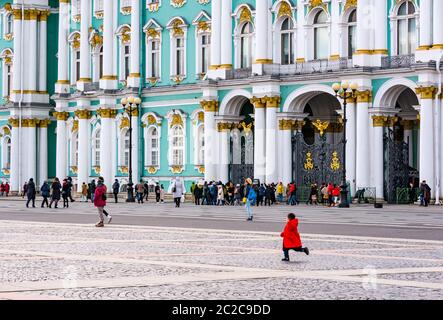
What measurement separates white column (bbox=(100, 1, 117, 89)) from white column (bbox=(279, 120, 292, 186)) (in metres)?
15.7

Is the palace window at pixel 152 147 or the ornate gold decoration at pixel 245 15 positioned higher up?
the ornate gold decoration at pixel 245 15

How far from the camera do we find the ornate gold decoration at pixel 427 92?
5531 centimetres

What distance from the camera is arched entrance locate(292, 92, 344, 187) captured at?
198 feet

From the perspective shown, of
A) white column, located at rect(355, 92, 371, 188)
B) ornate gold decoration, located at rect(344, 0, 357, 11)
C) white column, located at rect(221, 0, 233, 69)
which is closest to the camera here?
white column, located at rect(355, 92, 371, 188)

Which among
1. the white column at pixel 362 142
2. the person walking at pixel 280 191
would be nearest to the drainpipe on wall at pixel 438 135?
the white column at pixel 362 142

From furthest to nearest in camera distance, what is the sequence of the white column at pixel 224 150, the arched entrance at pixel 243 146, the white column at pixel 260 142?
the white column at pixel 224 150
the arched entrance at pixel 243 146
the white column at pixel 260 142

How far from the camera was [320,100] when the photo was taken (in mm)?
65688

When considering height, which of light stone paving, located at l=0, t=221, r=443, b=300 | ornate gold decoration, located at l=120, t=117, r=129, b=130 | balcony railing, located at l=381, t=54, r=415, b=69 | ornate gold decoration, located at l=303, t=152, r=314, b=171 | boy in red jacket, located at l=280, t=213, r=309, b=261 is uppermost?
balcony railing, located at l=381, t=54, r=415, b=69

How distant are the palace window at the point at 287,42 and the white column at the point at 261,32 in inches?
37.7

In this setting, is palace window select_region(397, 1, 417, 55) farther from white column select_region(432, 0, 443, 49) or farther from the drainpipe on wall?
the drainpipe on wall

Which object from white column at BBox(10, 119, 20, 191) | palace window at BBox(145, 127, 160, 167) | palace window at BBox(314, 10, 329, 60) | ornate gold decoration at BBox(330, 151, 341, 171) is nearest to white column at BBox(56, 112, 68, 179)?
white column at BBox(10, 119, 20, 191)

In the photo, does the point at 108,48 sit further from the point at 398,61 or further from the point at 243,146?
the point at 398,61

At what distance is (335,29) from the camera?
60.8m

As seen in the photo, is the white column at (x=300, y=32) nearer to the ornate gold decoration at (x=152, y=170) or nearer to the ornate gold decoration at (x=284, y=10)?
the ornate gold decoration at (x=284, y=10)
